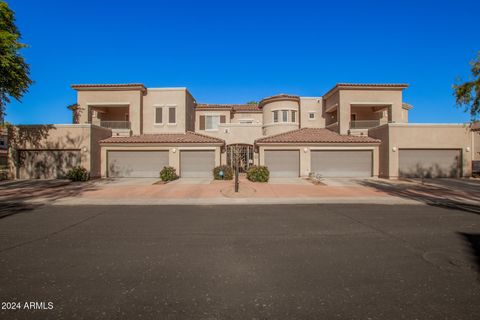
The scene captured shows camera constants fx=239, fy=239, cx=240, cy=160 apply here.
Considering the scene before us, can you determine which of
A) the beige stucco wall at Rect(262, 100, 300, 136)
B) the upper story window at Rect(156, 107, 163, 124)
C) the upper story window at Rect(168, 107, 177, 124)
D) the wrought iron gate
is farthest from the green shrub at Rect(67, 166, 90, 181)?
the beige stucco wall at Rect(262, 100, 300, 136)

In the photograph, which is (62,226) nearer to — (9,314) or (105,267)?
(105,267)

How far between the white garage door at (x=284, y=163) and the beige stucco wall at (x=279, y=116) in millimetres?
5418

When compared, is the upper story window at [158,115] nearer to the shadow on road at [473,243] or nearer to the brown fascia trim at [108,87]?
the brown fascia trim at [108,87]

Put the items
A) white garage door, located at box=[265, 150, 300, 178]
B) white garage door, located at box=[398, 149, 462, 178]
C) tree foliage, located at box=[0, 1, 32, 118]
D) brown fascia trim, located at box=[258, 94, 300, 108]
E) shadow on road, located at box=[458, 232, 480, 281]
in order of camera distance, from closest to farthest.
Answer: shadow on road, located at box=[458, 232, 480, 281] < tree foliage, located at box=[0, 1, 32, 118] < white garage door, located at box=[398, 149, 462, 178] < white garage door, located at box=[265, 150, 300, 178] < brown fascia trim, located at box=[258, 94, 300, 108]

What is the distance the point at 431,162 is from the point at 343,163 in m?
7.00

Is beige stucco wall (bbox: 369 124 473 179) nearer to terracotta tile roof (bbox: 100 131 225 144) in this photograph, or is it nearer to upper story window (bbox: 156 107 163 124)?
terracotta tile roof (bbox: 100 131 225 144)

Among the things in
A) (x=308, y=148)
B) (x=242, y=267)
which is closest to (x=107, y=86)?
(x=308, y=148)

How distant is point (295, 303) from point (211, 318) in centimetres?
118

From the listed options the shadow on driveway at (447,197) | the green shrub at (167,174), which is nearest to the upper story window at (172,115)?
the green shrub at (167,174)

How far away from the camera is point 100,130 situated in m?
21.8

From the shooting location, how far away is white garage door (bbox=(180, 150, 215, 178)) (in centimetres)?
2145

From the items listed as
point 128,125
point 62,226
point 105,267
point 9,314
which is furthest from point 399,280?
point 128,125

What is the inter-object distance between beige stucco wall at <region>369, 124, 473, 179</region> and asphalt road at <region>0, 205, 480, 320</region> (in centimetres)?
1297

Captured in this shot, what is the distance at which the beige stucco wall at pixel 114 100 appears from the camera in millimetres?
24391
